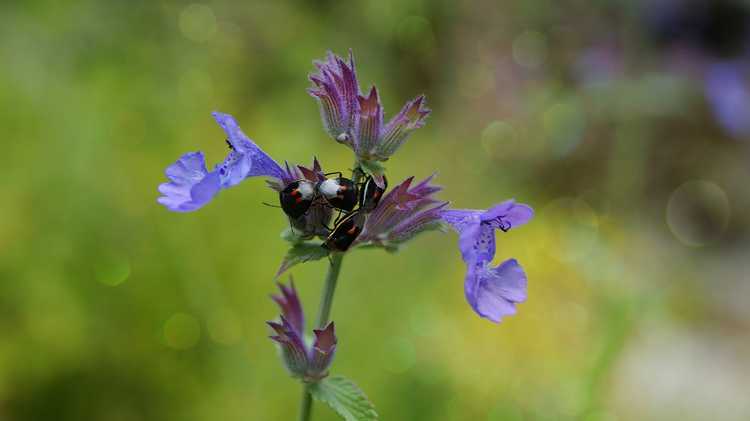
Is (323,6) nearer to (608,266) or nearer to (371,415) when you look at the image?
(608,266)

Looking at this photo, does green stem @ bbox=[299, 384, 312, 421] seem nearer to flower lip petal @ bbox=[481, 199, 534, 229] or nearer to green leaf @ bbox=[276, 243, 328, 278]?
green leaf @ bbox=[276, 243, 328, 278]

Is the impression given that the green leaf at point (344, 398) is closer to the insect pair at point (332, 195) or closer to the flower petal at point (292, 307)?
the flower petal at point (292, 307)

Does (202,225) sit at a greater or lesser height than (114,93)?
lesser

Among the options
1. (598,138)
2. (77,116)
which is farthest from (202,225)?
(598,138)

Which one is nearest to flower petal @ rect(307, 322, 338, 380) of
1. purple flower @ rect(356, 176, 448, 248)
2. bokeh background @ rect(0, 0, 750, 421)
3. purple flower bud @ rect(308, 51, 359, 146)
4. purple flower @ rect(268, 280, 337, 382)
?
purple flower @ rect(268, 280, 337, 382)

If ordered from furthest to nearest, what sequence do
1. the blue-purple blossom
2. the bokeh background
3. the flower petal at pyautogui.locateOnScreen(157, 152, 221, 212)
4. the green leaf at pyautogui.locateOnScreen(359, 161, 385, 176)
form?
the blue-purple blossom
the bokeh background
the green leaf at pyautogui.locateOnScreen(359, 161, 385, 176)
the flower petal at pyautogui.locateOnScreen(157, 152, 221, 212)

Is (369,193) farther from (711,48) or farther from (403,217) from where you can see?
(711,48)

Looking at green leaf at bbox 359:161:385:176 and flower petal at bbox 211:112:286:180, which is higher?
green leaf at bbox 359:161:385:176
